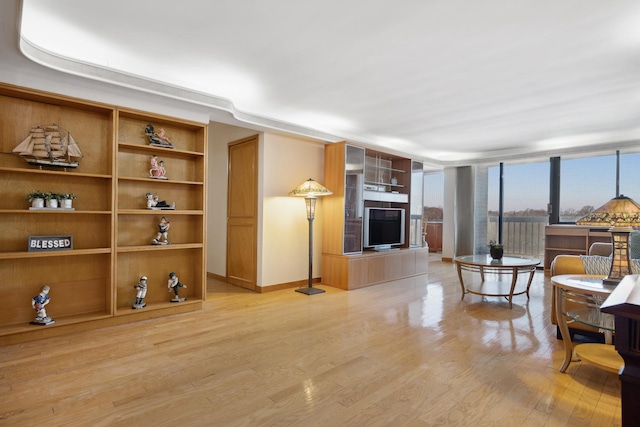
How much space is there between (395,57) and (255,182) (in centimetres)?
277

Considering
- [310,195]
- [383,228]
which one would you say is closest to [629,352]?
[310,195]

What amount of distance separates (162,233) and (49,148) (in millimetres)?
1329

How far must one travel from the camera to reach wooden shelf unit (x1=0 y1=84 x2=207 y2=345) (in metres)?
3.13

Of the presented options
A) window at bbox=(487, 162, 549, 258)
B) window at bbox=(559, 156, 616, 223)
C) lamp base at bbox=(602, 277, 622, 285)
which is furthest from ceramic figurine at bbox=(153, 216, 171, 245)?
window at bbox=(559, 156, 616, 223)

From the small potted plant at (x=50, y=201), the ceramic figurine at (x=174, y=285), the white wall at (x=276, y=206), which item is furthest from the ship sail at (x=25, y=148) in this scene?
the white wall at (x=276, y=206)

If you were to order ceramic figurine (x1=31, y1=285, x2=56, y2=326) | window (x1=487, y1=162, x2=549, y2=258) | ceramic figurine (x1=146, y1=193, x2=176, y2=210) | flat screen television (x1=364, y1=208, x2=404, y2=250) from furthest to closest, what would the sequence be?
window (x1=487, y1=162, x2=549, y2=258)
flat screen television (x1=364, y1=208, x2=404, y2=250)
ceramic figurine (x1=146, y1=193, x2=176, y2=210)
ceramic figurine (x1=31, y1=285, x2=56, y2=326)

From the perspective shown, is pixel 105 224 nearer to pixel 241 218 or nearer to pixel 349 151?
pixel 241 218

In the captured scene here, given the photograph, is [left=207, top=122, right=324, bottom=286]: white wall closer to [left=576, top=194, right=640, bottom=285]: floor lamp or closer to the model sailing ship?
the model sailing ship

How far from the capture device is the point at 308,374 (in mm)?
2523

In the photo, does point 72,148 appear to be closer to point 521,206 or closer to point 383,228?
point 383,228

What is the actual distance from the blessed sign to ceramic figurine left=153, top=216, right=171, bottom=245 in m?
0.81

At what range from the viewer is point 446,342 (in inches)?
124

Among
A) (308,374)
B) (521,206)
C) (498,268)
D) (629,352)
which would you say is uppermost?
(521,206)

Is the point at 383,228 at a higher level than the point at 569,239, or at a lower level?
higher
